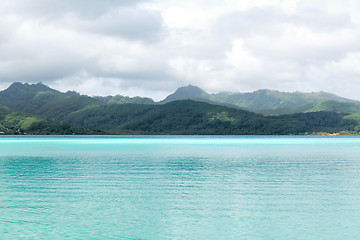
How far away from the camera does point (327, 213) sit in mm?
31203

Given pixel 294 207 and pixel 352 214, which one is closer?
pixel 352 214

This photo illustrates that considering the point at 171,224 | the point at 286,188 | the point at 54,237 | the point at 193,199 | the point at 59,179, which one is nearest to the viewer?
the point at 54,237

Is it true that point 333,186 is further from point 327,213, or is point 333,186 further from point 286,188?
point 327,213

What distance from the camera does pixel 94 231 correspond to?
26.2m

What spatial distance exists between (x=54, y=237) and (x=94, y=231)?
8.88 ft

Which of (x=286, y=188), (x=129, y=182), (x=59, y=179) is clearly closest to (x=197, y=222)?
(x=286, y=188)

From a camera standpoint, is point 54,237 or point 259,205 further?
point 259,205

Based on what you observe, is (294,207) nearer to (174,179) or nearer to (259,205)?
(259,205)

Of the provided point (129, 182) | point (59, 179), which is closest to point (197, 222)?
point (129, 182)

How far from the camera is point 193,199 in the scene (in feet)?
121

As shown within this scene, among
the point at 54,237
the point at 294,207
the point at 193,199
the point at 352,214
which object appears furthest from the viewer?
the point at 193,199

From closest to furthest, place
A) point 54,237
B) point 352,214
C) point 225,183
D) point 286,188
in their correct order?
point 54,237
point 352,214
point 286,188
point 225,183

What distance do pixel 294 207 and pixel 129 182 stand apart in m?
23.3

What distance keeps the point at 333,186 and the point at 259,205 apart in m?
16.3
